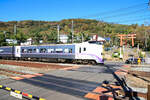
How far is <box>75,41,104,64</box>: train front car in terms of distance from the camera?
64.0 feet

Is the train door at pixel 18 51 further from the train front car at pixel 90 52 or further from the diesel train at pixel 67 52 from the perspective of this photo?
the train front car at pixel 90 52

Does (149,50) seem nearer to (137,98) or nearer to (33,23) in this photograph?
(137,98)

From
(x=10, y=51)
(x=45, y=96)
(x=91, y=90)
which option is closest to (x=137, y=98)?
(x=91, y=90)

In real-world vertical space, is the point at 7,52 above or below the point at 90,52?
below

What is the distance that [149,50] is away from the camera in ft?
157

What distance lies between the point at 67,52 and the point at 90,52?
4.03 meters

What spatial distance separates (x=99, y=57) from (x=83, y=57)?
2429 millimetres

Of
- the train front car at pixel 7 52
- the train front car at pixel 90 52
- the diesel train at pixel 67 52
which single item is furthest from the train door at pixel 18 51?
the train front car at pixel 90 52

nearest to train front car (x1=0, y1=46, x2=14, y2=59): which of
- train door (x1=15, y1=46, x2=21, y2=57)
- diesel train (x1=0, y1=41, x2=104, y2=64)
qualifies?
train door (x1=15, y1=46, x2=21, y2=57)

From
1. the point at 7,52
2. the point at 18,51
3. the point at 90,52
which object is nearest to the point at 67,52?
the point at 90,52

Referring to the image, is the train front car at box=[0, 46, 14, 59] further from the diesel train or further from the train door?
the diesel train

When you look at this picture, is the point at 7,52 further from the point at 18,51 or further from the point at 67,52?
the point at 67,52

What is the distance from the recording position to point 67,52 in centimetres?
2141

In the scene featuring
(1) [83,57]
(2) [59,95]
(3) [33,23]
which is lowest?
(2) [59,95]
